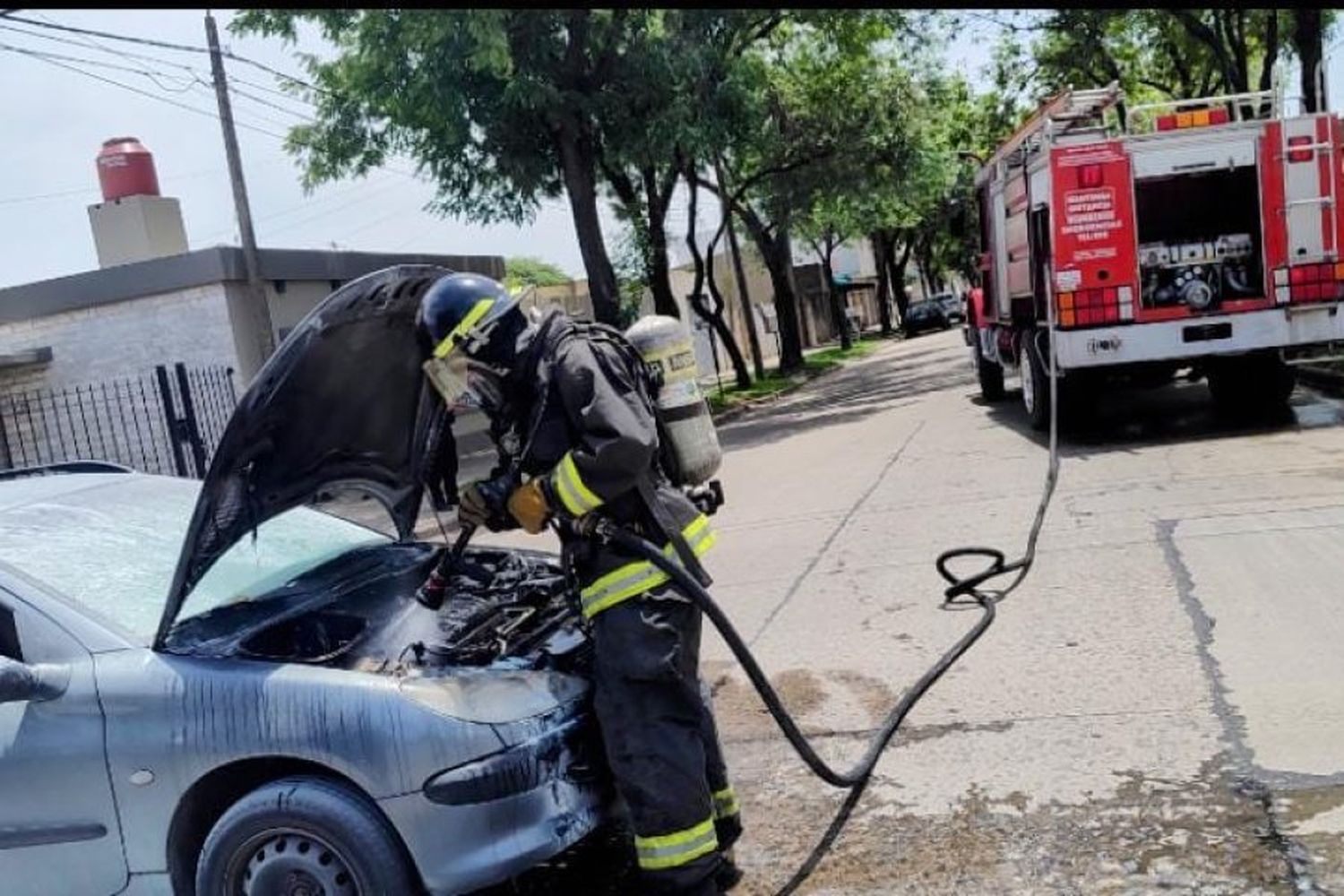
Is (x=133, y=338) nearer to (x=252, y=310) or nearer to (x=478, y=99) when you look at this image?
(x=252, y=310)

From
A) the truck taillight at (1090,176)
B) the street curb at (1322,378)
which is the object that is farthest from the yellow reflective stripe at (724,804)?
the street curb at (1322,378)

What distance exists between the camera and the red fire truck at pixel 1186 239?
1012 centimetres

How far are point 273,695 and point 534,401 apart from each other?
A: 1.11 metres

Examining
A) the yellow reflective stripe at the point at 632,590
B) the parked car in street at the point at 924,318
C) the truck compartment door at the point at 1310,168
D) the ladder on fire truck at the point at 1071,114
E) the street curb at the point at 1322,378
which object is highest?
the ladder on fire truck at the point at 1071,114

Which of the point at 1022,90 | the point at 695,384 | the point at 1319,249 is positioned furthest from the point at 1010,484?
the point at 1022,90

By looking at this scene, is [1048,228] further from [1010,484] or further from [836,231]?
[836,231]

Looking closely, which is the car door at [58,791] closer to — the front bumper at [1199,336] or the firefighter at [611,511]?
the firefighter at [611,511]

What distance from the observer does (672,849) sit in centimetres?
334

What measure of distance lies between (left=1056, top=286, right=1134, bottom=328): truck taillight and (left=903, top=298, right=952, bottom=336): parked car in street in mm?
39295

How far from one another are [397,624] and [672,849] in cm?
109

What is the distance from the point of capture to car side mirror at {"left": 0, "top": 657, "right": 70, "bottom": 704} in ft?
10.4

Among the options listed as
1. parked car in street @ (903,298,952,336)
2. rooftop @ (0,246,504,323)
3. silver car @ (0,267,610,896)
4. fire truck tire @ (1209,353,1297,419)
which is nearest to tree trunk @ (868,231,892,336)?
parked car in street @ (903,298,952,336)

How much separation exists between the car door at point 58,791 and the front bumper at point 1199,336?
29.0 feet

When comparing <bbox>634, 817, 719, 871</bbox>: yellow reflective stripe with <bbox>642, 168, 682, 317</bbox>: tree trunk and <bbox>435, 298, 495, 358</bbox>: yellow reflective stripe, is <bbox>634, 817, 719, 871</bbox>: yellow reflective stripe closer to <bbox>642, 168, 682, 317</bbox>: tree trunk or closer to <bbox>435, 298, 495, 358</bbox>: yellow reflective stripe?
<bbox>435, 298, 495, 358</bbox>: yellow reflective stripe
